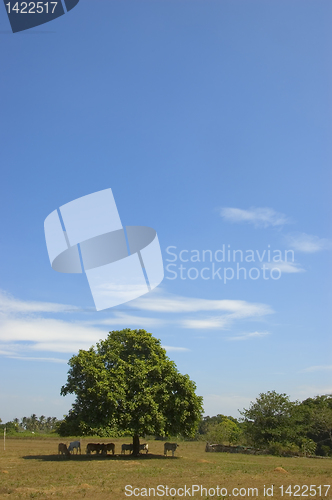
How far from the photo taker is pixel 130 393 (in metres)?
33.1

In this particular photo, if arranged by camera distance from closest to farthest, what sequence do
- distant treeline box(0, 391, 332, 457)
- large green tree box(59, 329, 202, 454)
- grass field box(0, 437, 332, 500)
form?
grass field box(0, 437, 332, 500) → large green tree box(59, 329, 202, 454) → distant treeline box(0, 391, 332, 457)

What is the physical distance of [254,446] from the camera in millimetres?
48688

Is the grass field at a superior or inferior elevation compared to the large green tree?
inferior

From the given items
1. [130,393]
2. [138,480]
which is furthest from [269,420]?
[138,480]

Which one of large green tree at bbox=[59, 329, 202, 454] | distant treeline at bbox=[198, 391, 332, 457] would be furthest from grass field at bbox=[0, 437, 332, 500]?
distant treeline at bbox=[198, 391, 332, 457]

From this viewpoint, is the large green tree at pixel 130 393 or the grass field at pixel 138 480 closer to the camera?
the grass field at pixel 138 480

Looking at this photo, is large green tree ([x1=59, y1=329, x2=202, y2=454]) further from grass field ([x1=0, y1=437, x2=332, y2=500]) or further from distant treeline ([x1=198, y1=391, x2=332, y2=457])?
distant treeline ([x1=198, y1=391, x2=332, y2=457])

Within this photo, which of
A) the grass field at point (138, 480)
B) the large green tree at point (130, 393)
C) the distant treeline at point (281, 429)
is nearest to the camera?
the grass field at point (138, 480)

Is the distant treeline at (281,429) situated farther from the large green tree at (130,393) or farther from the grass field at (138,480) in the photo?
the grass field at (138,480)

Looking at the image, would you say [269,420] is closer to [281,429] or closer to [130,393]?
[281,429]

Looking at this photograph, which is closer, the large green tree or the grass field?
the grass field

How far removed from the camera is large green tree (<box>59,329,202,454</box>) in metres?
31.7

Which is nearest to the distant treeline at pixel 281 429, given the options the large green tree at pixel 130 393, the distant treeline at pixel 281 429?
the distant treeline at pixel 281 429

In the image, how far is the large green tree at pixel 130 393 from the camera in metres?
31.7
